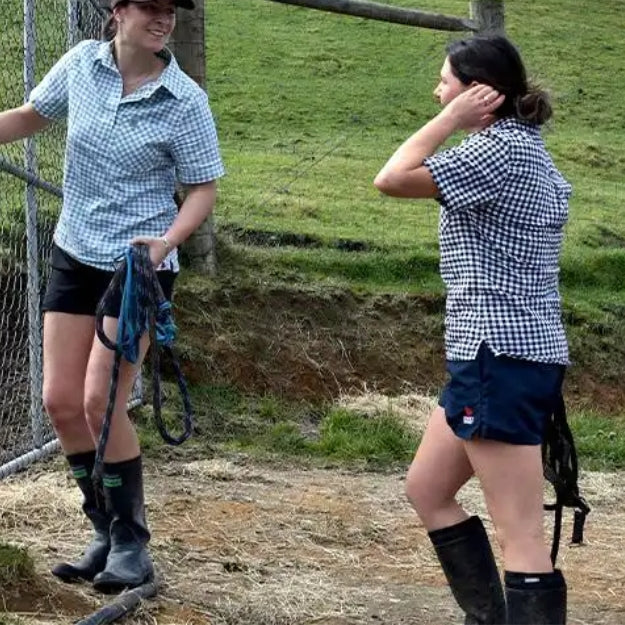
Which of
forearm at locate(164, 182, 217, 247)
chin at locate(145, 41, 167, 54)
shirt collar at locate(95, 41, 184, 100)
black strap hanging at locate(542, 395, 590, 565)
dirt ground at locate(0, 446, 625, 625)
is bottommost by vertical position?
dirt ground at locate(0, 446, 625, 625)

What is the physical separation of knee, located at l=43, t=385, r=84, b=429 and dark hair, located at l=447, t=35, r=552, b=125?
180 centimetres

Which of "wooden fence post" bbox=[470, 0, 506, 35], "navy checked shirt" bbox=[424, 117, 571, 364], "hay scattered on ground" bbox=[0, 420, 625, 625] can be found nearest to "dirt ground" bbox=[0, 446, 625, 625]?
"hay scattered on ground" bbox=[0, 420, 625, 625]

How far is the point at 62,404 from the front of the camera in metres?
4.96

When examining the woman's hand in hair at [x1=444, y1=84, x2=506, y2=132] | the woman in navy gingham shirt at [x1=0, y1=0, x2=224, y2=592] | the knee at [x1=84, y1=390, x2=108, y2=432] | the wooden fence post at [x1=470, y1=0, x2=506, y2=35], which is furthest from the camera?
the wooden fence post at [x1=470, y1=0, x2=506, y2=35]

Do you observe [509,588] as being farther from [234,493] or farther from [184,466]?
[184,466]

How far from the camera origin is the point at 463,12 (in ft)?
68.1

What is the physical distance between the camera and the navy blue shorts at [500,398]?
393 centimetres

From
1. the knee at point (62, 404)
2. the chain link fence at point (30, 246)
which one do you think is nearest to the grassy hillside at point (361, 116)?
the chain link fence at point (30, 246)

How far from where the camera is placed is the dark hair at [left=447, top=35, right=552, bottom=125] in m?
4.07

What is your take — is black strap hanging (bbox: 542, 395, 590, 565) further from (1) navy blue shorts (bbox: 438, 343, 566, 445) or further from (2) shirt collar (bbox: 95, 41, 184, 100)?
(2) shirt collar (bbox: 95, 41, 184, 100)

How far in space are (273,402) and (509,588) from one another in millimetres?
5228

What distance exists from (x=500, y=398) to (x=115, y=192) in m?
1.55

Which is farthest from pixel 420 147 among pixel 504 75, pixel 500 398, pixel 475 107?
pixel 500 398

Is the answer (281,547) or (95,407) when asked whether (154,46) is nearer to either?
(95,407)
